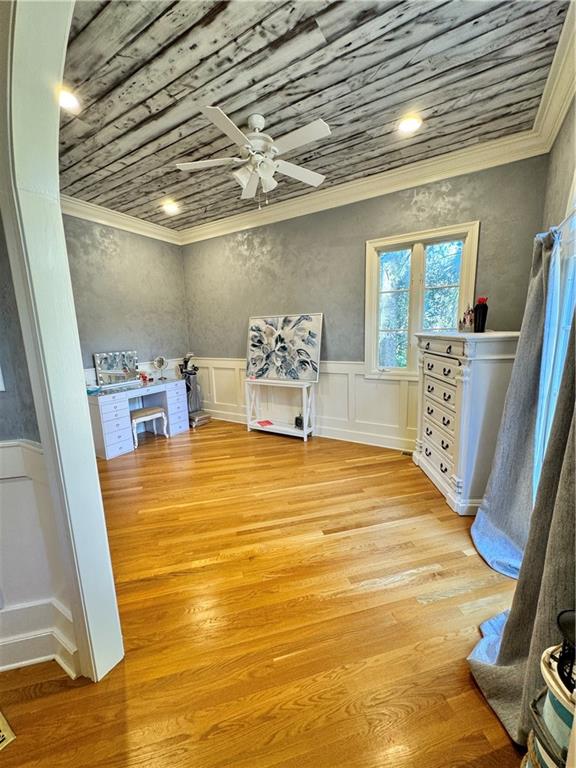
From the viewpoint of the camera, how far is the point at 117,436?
358 cm

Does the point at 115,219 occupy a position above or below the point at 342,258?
above

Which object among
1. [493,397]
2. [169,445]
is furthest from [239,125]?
[169,445]

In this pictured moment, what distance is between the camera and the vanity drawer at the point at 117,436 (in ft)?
11.4

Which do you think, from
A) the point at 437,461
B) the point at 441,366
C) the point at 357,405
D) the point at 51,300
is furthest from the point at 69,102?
the point at 437,461

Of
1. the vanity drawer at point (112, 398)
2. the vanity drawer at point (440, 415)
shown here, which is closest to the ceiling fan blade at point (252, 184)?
the vanity drawer at point (440, 415)

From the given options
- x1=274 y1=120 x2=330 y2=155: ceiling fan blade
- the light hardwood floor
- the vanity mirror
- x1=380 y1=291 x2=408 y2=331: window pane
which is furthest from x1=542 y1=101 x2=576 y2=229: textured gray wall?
the vanity mirror

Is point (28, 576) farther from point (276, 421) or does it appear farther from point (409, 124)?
point (409, 124)

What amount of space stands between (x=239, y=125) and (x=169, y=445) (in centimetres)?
342

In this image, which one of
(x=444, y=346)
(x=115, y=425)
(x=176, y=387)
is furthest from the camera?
(x=176, y=387)

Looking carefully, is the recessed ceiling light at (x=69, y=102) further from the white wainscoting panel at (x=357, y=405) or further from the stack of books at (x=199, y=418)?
the stack of books at (x=199, y=418)

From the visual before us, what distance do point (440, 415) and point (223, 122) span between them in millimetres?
2567

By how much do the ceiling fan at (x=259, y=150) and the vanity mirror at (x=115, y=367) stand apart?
2690 mm

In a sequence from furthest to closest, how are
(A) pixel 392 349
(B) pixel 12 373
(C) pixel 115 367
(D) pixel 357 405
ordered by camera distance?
1. (C) pixel 115 367
2. (D) pixel 357 405
3. (A) pixel 392 349
4. (B) pixel 12 373

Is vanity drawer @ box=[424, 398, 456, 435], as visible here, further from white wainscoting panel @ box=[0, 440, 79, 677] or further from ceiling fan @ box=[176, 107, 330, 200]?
white wainscoting panel @ box=[0, 440, 79, 677]
